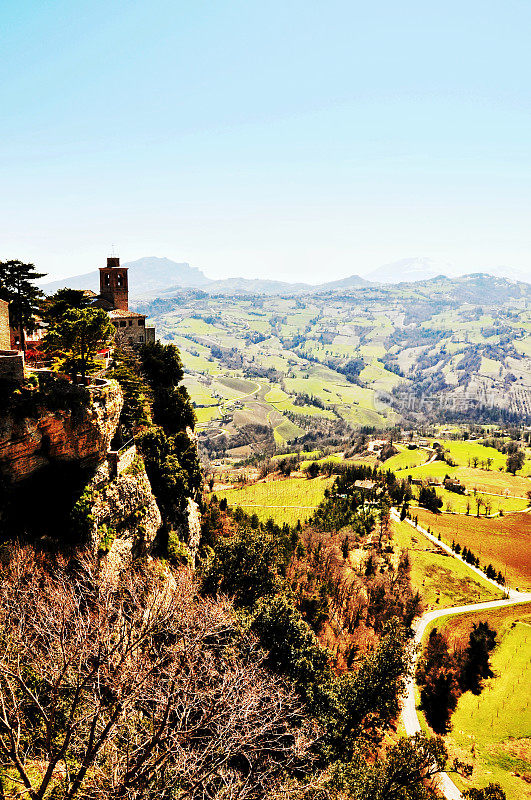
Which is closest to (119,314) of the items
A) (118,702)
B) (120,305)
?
(120,305)

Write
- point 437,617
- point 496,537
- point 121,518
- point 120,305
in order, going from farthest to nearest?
point 496,537 → point 120,305 → point 437,617 → point 121,518

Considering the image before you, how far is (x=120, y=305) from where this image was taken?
61.0 metres

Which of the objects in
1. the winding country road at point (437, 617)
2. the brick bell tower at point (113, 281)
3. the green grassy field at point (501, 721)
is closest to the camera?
the winding country road at point (437, 617)

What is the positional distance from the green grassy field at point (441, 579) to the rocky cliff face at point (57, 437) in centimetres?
5100

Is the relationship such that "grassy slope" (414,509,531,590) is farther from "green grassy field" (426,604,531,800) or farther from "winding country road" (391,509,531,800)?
"green grassy field" (426,604,531,800)

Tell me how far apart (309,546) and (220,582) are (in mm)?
28220

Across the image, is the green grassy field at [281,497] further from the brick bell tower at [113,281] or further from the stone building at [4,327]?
the stone building at [4,327]

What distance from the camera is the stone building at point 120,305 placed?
5575 cm

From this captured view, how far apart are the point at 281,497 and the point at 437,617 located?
54.6 meters

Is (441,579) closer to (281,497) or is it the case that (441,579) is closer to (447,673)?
(447,673)

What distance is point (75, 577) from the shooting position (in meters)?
27.5

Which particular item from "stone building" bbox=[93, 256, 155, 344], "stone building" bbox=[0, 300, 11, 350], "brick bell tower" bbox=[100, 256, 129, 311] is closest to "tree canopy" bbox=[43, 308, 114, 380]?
"stone building" bbox=[0, 300, 11, 350]

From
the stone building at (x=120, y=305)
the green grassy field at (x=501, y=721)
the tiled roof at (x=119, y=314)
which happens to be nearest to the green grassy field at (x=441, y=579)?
the green grassy field at (x=501, y=721)

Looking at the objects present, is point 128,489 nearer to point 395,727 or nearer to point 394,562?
point 395,727
